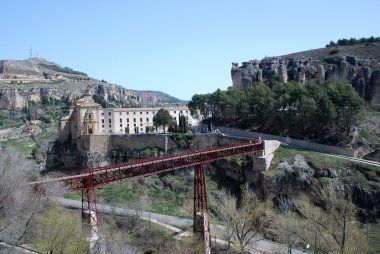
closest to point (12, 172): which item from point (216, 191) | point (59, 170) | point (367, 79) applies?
point (216, 191)

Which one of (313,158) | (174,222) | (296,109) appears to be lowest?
(174,222)

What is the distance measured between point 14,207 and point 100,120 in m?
47.6

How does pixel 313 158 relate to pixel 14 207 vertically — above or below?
below

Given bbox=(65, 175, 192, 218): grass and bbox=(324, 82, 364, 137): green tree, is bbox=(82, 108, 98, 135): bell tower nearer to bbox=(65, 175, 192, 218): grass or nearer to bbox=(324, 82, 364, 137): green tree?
bbox=(65, 175, 192, 218): grass

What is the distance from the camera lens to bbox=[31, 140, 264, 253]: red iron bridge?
2383 centimetres

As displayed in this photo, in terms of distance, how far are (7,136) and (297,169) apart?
67.1 meters

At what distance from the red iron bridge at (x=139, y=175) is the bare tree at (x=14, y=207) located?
10.9ft

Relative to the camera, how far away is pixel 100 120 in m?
65.1

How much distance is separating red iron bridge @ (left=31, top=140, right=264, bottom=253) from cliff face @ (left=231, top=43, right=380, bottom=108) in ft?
128

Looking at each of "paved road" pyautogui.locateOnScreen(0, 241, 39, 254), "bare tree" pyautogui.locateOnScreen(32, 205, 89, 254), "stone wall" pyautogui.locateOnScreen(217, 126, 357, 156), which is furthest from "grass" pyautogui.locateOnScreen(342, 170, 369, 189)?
"paved road" pyautogui.locateOnScreen(0, 241, 39, 254)

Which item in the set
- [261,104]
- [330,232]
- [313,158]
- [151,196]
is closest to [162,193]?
[151,196]

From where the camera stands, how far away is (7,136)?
85812mm

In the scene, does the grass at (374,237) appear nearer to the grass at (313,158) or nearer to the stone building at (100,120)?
the grass at (313,158)

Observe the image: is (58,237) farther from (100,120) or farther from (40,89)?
(40,89)
